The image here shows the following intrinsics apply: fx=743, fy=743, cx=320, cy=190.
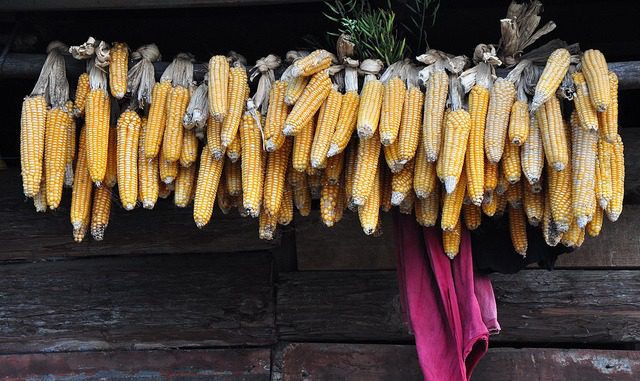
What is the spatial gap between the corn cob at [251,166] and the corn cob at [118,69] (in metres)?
0.52

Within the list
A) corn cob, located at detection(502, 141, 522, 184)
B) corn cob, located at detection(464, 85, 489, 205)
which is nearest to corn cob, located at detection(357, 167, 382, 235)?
corn cob, located at detection(464, 85, 489, 205)

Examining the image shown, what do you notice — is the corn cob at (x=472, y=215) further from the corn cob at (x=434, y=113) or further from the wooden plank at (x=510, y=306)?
the wooden plank at (x=510, y=306)

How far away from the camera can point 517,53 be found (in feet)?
10.0

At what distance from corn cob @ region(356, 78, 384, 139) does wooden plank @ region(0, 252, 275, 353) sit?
Result: 1.39 m

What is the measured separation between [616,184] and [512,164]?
419mm

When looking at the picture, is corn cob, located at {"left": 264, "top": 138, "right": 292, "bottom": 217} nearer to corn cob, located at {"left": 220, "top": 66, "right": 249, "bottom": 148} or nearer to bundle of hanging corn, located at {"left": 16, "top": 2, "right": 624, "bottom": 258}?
bundle of hanging corn, located at {"left": 16, "top": 2, "right": 624, "bottom": 258}

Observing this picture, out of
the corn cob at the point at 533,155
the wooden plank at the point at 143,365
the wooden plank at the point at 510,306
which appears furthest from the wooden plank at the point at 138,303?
the corn cob at the point at 533,155

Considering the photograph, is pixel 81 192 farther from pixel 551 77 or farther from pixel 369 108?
pixel 551 77

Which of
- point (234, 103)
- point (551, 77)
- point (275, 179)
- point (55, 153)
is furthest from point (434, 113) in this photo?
point (55, 153)

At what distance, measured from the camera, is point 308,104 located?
2822 millimetres

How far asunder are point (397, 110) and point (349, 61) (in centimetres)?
31

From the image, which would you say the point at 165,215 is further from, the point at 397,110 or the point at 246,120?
the point at 397,110

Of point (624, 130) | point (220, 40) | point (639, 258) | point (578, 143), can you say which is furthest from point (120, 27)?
point (639, 258)

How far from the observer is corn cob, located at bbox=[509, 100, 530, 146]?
2.70m
